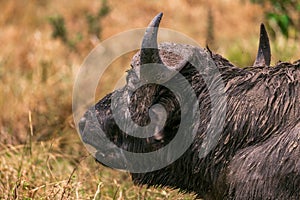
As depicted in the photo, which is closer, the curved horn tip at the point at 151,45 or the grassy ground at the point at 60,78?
the curved horn tip at the point at 151,45

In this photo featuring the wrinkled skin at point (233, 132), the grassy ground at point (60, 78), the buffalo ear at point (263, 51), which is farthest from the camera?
the grassy ground at point (60, 78)

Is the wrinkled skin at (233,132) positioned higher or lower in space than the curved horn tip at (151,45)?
lower

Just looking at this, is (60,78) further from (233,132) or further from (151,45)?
(233,132)

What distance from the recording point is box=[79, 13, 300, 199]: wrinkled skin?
419cm

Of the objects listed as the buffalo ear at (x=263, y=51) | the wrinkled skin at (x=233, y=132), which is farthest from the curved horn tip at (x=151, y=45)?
the buffalo ear at (x=263, y=51)

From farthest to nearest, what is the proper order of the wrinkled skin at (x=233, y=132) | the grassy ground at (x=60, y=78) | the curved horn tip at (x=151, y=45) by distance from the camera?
the grassy ground at (x=60, y=78) → the curved horn tip at (x=151, y=45) → the wrinkled skin at (x=233, y=132)

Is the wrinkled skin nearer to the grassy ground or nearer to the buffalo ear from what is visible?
the buffalo ear

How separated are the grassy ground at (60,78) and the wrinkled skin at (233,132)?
84cm

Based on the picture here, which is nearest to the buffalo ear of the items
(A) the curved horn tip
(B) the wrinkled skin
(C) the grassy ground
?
(B) the wrinkled skin

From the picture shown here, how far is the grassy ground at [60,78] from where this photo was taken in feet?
19.7

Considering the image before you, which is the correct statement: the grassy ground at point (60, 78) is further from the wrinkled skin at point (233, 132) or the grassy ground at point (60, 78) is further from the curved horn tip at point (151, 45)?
the curved horn tip at point (151, 45)

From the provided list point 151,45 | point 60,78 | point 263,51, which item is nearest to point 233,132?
point 151,45

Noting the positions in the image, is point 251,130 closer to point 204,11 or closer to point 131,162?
point 131,162

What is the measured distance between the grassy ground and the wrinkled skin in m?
0.84
